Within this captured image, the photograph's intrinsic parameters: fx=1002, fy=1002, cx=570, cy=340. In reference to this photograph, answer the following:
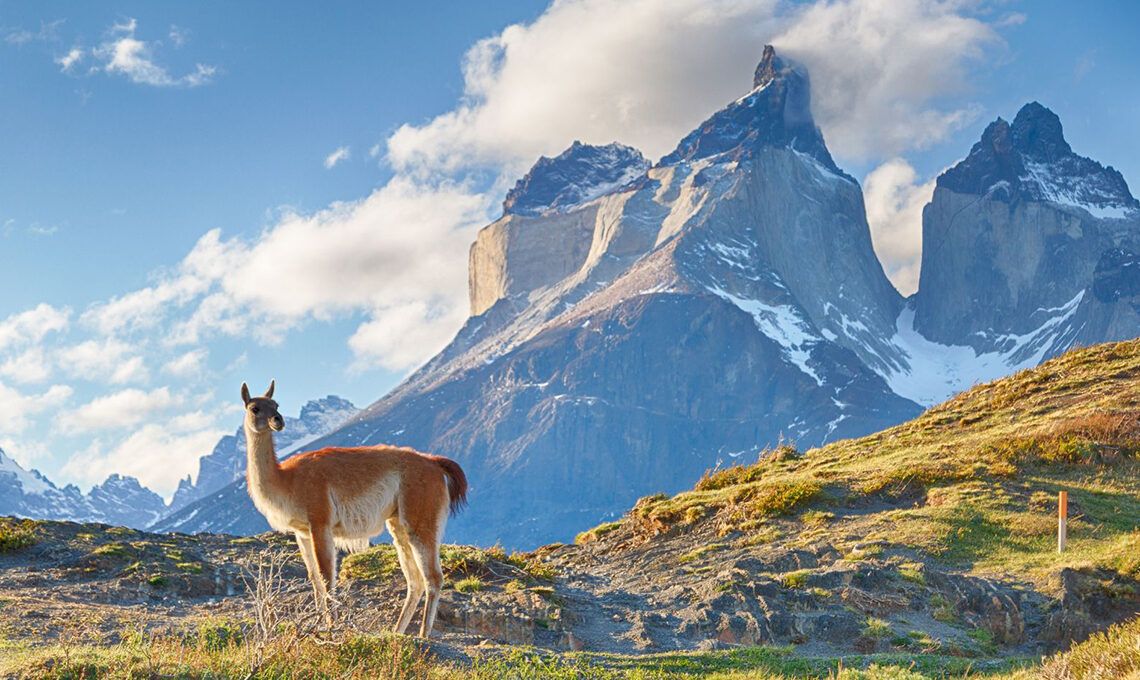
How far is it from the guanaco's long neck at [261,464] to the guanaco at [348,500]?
1 cm

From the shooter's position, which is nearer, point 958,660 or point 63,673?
point 63,673

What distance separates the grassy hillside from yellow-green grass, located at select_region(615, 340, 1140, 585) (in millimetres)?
65

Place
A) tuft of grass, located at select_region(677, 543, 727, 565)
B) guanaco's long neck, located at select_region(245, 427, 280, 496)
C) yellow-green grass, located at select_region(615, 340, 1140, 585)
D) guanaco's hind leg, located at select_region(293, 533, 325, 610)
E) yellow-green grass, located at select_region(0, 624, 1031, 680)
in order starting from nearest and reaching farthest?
yellow-green grass, located at select_region(0, 624, 1031, 680)
guanaco's hind leg, located at select_region(293, 533, 325, 610)
guanaco's long neck, located at select_region(245, 427, 280, 496)
yellow-green grass, located at select_region(615, 340, 1140, 585)
tuft of grass, located at select_region(677, 543, 727, 565)

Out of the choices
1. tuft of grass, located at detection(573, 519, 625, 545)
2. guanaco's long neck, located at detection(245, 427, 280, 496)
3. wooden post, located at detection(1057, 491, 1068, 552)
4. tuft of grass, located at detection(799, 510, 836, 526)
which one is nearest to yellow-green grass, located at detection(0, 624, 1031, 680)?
guanaco's long neck, located at detection(245, 427, 280, 496)

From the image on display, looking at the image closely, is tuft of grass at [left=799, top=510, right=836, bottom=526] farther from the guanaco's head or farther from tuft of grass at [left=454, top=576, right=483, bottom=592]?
the guanaco's head

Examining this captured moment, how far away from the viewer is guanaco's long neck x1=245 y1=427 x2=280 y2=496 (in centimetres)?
1348

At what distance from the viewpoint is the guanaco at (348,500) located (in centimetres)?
1351

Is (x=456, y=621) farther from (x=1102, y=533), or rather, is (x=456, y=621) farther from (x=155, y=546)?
(x=1102, y=533)

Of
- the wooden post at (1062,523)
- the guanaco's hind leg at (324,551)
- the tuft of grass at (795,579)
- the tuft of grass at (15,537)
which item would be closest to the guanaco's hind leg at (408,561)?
the guanaco's hind leg at (324,551)

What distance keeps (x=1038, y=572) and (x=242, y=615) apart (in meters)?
13.4

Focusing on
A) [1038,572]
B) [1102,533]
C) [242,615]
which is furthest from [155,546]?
[1102,533]

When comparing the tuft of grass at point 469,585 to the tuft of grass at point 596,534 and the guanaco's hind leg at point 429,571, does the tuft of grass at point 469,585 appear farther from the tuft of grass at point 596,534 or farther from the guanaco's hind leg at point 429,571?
the tuft of grass at point 596,534

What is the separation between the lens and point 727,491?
25.1 metres

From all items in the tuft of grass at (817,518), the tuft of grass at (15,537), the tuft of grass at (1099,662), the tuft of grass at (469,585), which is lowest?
the tuft of grass at (1099,662)
